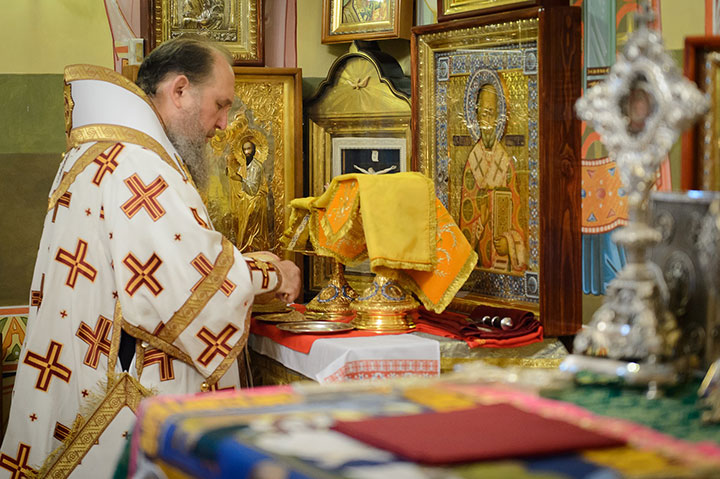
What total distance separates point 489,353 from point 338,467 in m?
2.13

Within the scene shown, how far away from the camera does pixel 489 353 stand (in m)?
3.22

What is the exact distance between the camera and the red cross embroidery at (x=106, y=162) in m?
3.29

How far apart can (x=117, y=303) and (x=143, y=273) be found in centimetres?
16

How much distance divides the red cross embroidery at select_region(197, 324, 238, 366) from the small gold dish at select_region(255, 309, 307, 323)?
1.62 feet

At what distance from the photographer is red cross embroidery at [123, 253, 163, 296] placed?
10.3 ft

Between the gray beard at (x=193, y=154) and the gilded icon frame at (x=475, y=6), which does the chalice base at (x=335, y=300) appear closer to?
the gray beard at (x=193, y=154)

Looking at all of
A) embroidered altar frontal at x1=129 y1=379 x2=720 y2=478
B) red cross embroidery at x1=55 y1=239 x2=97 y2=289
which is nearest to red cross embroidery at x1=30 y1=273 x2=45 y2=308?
red cross embroidery at x1=55 y1=239 x2=97 y2=289

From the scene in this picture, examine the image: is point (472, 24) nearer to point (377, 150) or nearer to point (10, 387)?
point (377, 150)

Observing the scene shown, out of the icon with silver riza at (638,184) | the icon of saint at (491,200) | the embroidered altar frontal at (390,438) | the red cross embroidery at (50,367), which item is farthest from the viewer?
the icon of saint at (491,200)

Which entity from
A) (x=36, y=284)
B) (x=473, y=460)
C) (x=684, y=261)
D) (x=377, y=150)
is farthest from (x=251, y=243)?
(x=473, y=460)

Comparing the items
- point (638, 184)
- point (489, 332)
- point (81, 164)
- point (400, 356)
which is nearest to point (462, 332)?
point (489, 332)

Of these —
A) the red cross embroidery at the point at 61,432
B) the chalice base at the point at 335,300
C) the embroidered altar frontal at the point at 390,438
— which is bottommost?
the red cross embroidery at the point at 61,432

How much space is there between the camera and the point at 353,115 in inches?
177

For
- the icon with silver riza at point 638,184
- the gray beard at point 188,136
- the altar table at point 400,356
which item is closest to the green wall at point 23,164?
the gray beard at point 188,136
